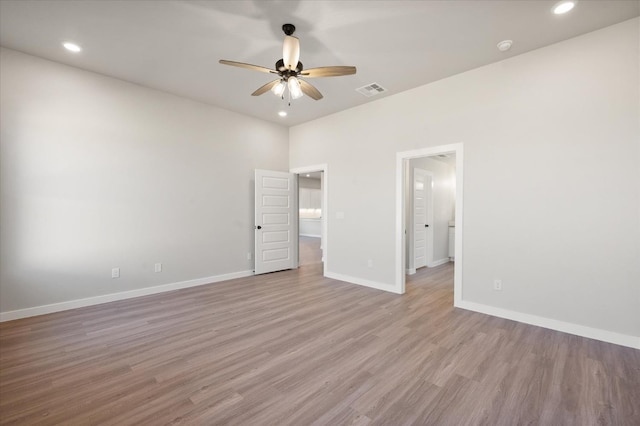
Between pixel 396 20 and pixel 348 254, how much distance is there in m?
3.62

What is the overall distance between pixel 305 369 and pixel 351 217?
314 cm

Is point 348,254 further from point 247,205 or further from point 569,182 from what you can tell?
point 569,182

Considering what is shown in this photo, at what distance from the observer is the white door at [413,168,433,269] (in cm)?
578

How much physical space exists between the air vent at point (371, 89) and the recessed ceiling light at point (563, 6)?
2.04m

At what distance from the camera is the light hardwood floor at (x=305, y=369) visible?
1.77m

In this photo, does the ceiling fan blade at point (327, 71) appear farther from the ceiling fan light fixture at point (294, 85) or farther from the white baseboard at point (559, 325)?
the white baseboard at point (559, 325)

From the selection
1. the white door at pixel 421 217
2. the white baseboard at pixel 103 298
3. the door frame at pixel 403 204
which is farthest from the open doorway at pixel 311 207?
the door frame at pixel 403 204

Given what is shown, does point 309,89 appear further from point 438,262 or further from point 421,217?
point 438,262

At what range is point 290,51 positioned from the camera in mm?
2473

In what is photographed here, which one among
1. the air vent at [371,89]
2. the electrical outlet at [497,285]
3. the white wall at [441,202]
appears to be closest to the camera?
the electrical outlet at [497,285]

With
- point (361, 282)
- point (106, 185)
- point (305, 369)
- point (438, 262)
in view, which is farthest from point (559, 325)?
point (106, 185)

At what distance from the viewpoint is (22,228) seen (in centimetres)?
329

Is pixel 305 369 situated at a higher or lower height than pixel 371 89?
lower

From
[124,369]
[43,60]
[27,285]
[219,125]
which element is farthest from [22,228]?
[219,125]
